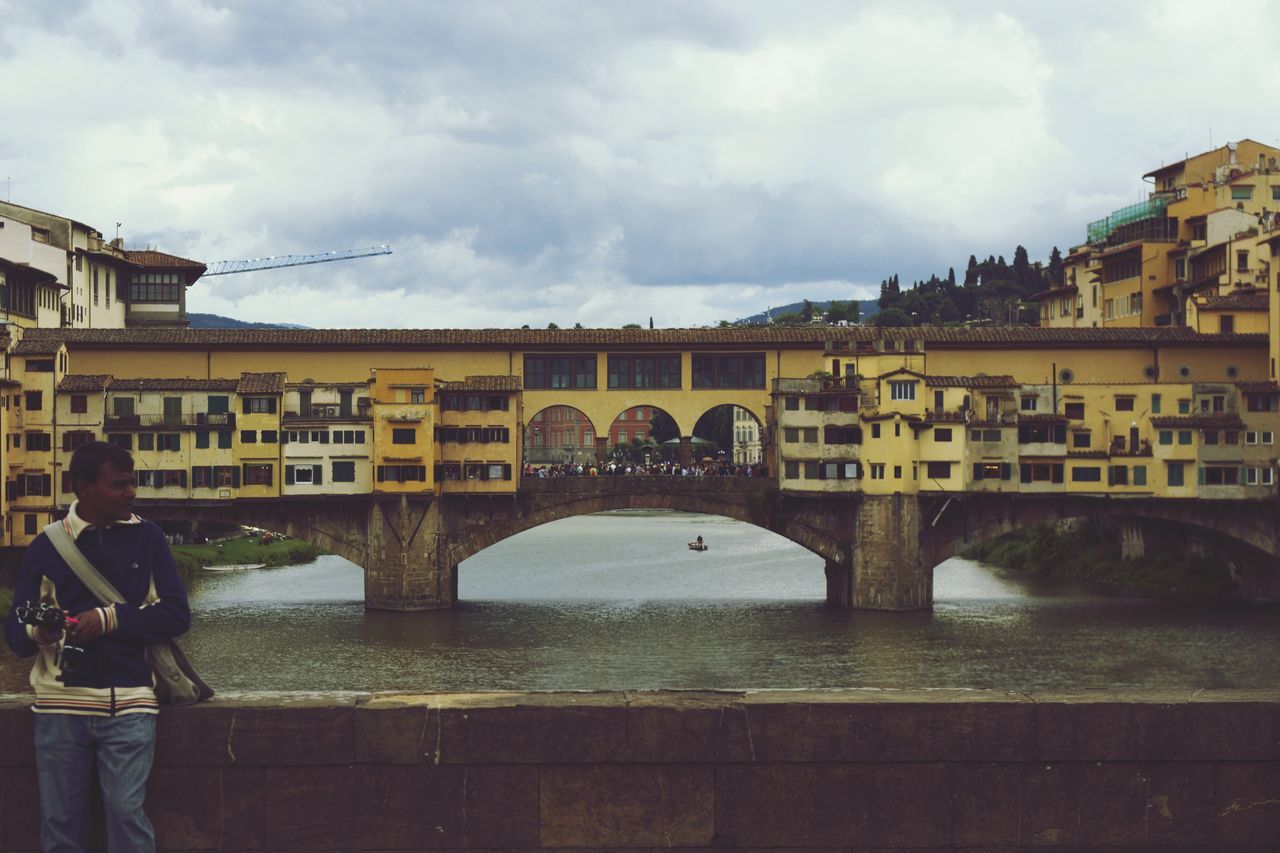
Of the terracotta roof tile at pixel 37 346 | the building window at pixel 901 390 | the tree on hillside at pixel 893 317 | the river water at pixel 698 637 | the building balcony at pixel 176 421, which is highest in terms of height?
the tree on hillside at pixel 893 317

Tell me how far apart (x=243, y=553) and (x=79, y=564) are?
6436 cm

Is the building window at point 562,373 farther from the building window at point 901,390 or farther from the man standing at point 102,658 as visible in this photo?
the man standing at point 102,658

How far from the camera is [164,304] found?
6919 centimetres

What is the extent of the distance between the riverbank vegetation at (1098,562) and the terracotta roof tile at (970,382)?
35.6 feet

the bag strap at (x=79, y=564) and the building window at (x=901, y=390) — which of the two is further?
the building window at (x=901, y=390)

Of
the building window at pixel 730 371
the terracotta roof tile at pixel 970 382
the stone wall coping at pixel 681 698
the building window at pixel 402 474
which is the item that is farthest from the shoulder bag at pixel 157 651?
the building window at pixel 730 371

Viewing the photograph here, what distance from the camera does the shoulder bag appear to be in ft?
20.5

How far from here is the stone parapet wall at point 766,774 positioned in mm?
7180

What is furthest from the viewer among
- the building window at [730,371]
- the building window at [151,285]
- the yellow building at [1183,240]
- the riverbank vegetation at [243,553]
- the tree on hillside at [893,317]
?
the tree on hillside at [893,317]

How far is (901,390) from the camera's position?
49656 millimetres

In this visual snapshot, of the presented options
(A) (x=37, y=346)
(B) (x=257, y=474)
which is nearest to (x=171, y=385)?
(B) (x=257, y=474)

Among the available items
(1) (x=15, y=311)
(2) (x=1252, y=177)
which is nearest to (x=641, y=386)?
(1) (x=15, y=311)

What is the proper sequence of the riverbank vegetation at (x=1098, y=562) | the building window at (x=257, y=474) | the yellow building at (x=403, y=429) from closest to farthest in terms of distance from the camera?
the building window at (x=257, y=474) → the yellow building at (x=403, y=429) → the riverbank vegetation at (x=1098, y=562)

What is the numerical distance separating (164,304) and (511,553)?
19.7 metres
